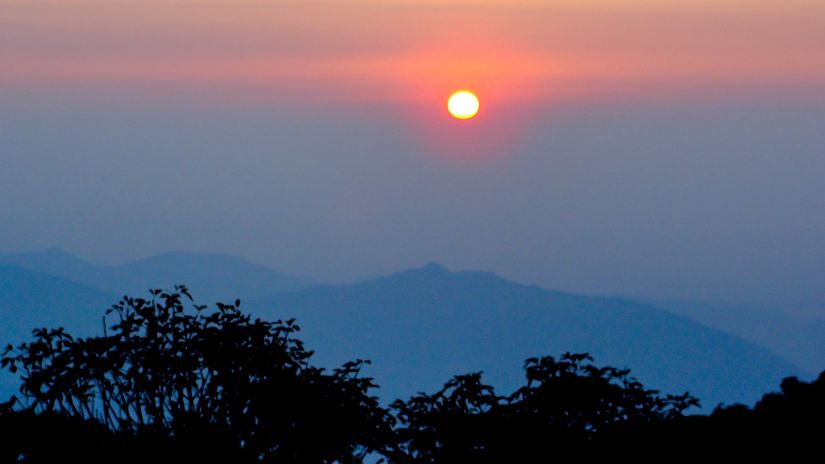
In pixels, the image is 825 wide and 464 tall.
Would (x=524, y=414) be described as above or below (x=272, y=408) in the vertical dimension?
below

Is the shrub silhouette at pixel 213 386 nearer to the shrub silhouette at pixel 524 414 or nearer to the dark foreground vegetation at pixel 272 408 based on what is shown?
the dark foreground vegetation at pixel 272 408

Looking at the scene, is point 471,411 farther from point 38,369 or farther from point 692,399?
point 38,369

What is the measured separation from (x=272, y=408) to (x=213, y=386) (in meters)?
1.71

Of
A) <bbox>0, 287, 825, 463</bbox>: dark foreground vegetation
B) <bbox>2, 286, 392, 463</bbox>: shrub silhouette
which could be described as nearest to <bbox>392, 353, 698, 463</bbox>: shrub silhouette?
<bbox>0, 287, 825, 463</bbox>: dark foreground vegetation

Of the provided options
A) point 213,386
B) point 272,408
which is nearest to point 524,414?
point 272,408

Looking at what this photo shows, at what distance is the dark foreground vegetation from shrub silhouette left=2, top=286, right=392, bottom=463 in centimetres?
3

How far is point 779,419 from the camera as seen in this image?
15.6m

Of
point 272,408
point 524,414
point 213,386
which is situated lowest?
point 524,414

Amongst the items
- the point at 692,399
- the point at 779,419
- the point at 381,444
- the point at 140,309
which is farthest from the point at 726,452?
the point at 140,309

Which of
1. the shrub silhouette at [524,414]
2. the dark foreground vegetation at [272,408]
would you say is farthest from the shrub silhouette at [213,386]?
the shrub silhouette at [524,414]

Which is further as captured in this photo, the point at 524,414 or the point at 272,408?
the point at 272,408

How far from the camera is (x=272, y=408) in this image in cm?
2409

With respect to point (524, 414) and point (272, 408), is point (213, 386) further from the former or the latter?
point (524, 414)

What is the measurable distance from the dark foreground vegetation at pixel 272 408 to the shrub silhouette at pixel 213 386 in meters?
0.03
